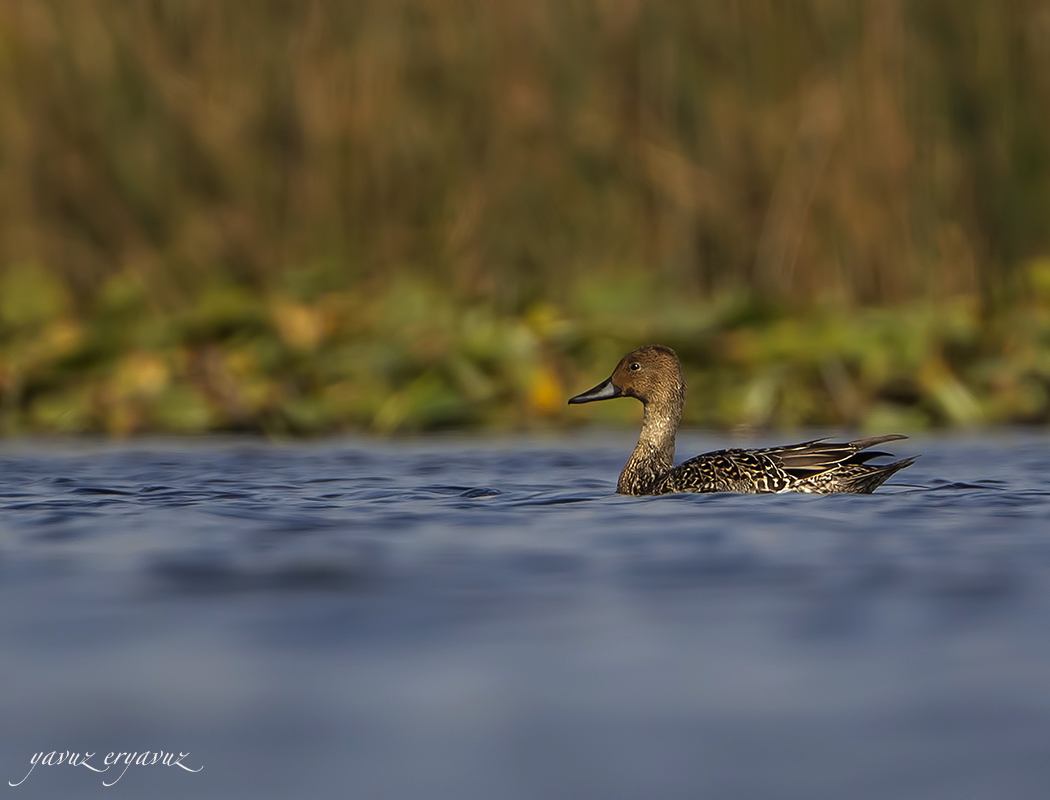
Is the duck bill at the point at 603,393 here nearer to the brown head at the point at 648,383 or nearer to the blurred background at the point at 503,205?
the brown head at the point at 648,383

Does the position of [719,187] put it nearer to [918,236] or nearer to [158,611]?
[918,236]

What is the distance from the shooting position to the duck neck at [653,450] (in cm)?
754

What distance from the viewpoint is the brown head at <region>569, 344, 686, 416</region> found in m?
8.18

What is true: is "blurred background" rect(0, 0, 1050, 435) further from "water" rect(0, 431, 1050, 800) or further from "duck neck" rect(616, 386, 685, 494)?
"water" rect(0, 431, 1050, 800)

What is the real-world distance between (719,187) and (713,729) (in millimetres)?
7348

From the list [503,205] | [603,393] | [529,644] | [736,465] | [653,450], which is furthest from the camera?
[503,205]

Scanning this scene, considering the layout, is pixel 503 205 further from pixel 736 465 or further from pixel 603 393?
pixel 736 465

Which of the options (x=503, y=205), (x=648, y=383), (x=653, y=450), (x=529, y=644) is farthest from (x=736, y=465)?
(x=503, y=205)

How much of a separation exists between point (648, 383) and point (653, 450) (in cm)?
44

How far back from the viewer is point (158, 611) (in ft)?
14.9

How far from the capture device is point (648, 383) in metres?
8.20

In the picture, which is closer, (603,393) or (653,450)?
(653,450)

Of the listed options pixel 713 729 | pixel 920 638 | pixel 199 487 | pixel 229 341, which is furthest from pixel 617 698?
pixel 229 341

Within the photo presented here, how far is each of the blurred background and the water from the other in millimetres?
3139
